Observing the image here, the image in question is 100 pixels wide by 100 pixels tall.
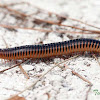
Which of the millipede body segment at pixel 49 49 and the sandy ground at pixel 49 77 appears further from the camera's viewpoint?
the millipede body segment at pixel 49 49

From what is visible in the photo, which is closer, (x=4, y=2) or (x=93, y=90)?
(x=93, y=90)

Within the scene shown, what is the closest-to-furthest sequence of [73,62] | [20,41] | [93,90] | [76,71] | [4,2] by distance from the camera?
[93,90] < [76,71] < [73,62] < [20,41] < [4,2]

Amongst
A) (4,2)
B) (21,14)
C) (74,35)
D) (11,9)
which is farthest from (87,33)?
(4,2)

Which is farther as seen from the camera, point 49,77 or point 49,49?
point 49,49

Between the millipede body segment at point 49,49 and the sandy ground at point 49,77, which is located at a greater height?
the millipede body segment at point 49,49

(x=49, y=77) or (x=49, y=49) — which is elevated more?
(x=49, y=49)

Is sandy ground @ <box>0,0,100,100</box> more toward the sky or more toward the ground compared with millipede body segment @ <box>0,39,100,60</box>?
more toward the ground

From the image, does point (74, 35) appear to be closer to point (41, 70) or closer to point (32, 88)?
point (41, 70)

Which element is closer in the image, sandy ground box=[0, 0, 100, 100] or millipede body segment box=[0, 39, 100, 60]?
sandy ground box=[0, 0, 100, 100]
